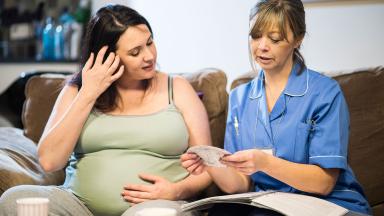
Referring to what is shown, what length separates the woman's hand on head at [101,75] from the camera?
1.92 meters

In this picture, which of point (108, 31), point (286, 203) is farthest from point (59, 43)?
point (286, 203)

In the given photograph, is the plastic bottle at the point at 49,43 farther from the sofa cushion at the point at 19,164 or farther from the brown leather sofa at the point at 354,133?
the brown leather sofa at the point at 354,133

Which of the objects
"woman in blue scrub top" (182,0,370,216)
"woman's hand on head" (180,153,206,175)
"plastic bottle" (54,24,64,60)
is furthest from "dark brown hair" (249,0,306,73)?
"plastic bottle" (54,24,64,60)

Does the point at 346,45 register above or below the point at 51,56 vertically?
above

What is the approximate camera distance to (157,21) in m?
3.04

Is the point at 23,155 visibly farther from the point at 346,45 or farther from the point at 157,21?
the point at 346,45

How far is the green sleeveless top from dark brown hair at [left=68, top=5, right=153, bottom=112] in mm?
82

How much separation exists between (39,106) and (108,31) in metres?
0.74

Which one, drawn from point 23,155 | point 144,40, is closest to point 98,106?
point 144,40

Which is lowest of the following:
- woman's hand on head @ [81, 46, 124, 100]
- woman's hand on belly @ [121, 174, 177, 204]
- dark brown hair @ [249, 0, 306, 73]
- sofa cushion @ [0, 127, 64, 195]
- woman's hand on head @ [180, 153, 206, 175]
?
sofa cushion @ [0, 127, 64, 195]

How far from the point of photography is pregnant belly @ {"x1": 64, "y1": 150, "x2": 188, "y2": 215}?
Answer: 1832mm

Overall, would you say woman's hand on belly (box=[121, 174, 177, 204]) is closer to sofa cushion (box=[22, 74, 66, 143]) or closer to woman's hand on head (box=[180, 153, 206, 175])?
woman's hand on head (box=[180, 153, 206, 175])

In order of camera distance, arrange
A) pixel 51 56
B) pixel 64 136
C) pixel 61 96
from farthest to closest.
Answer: pixel 51 56, pixel 61 96, pixel 64 136

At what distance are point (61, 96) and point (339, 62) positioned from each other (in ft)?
3.95
